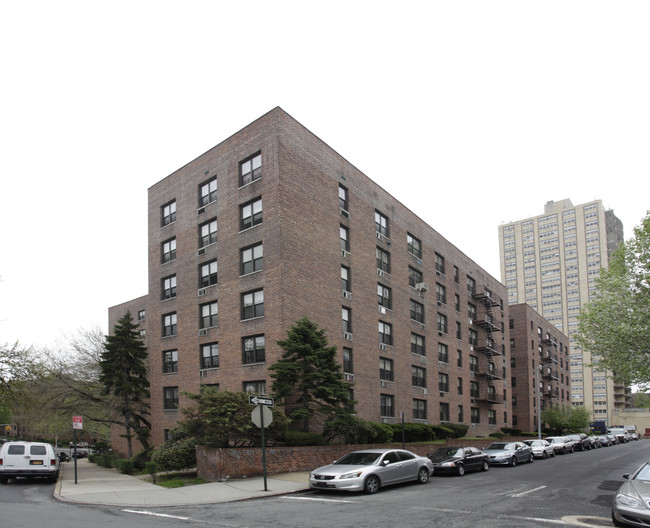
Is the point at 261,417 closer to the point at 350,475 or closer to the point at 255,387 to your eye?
the point at 350,475

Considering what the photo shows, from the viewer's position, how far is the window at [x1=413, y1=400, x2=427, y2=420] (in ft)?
127

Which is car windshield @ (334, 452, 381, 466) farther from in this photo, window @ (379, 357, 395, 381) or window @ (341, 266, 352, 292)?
window @ (379, 357, 395, 381)

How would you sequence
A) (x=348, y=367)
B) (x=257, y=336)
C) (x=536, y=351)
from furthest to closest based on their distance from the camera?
(x=536, y=351) < (x=348, y=367) < (x=257, y=336)

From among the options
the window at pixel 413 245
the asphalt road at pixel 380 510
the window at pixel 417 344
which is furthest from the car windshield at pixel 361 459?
the window at pixel 413 245

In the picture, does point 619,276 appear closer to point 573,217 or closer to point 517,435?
point 517,435

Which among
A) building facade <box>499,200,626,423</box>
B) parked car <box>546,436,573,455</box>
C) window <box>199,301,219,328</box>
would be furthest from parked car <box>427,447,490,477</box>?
building facade <box>499,200,626,423</box>

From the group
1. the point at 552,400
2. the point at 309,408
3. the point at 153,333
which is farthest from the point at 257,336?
the point at 552,400

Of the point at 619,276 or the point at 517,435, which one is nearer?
the point at 619,276

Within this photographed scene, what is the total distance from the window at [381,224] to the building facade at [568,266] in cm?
10827

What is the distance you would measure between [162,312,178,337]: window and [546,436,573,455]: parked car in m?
26.8

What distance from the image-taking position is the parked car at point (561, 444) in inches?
1613

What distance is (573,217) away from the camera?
14725cm

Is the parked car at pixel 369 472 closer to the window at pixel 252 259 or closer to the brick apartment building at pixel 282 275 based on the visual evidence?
the brick apartment building at pixel 282 275

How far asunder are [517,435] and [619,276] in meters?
29.6
